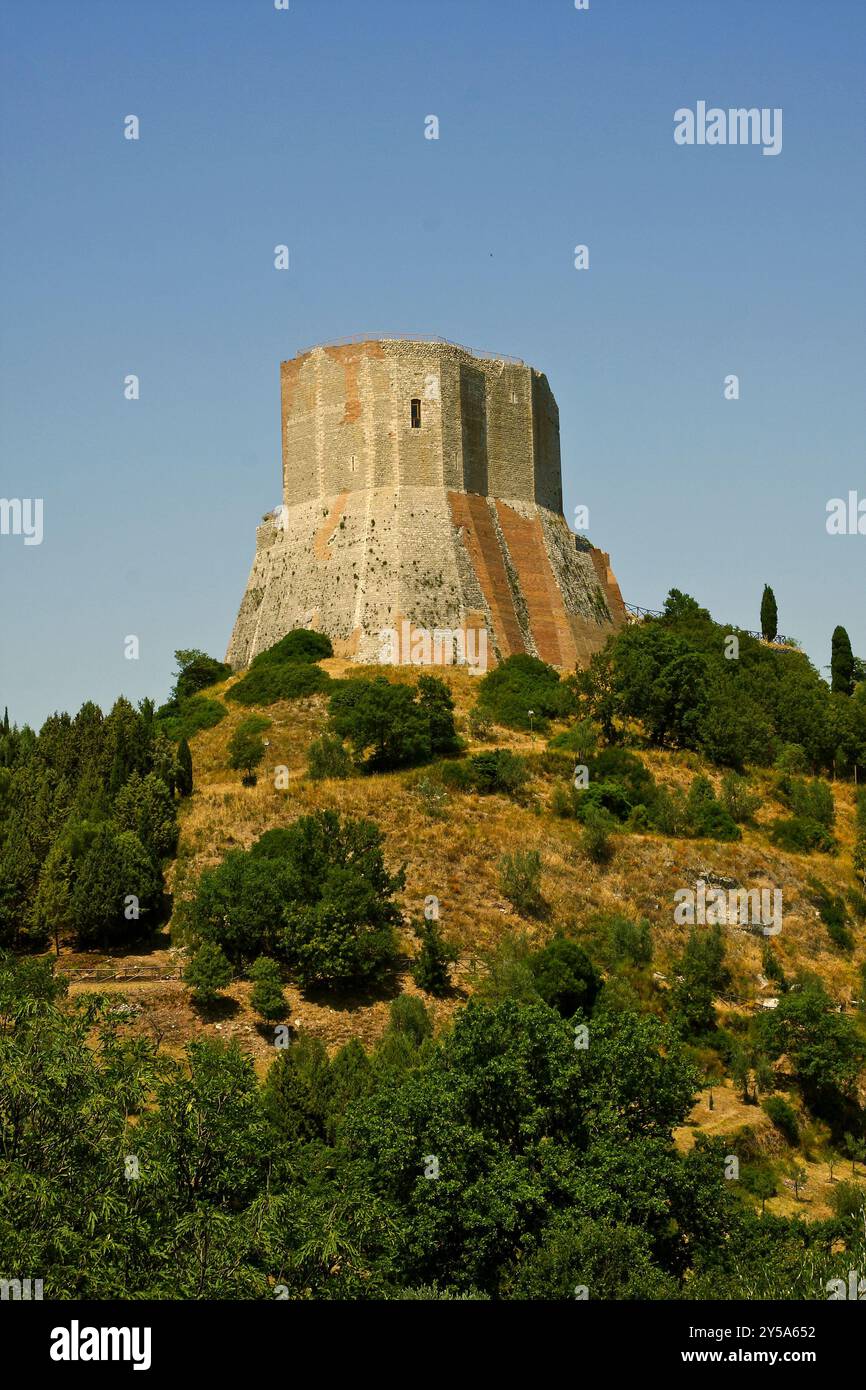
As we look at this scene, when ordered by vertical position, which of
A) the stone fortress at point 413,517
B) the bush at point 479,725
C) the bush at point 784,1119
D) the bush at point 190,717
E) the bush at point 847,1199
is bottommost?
the bush at point 847,1199

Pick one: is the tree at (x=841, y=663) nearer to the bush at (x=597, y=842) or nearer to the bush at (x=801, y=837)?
the bush at (x=801, y=837)

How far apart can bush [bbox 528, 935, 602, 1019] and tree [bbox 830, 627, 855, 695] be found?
33.0 metres

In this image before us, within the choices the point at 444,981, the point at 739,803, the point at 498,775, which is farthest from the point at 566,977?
the point at 739,803

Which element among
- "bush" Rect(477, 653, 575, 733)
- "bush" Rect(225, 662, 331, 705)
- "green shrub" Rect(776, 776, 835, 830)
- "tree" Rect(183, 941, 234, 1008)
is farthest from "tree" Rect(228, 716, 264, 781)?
"green shrub" Rect(776, 776, 835, 830)

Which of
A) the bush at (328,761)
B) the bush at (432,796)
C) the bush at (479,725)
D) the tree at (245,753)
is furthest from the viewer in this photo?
the bush at (479,725)

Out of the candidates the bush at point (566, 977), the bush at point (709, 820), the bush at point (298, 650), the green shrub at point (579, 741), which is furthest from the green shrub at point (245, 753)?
the bush at point (566, 977)

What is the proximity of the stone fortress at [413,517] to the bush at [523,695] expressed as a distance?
3.39 meters

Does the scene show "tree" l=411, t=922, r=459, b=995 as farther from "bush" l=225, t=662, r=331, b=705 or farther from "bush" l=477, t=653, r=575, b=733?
"bush" l=225, t=662, r=331, b=705

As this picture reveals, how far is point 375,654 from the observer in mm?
57031

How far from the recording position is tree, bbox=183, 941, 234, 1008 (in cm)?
3331

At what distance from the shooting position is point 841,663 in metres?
66.9

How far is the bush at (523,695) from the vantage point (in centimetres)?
5078

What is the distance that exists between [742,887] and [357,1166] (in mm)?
20902

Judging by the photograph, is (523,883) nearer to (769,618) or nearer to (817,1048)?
(817,1048)
